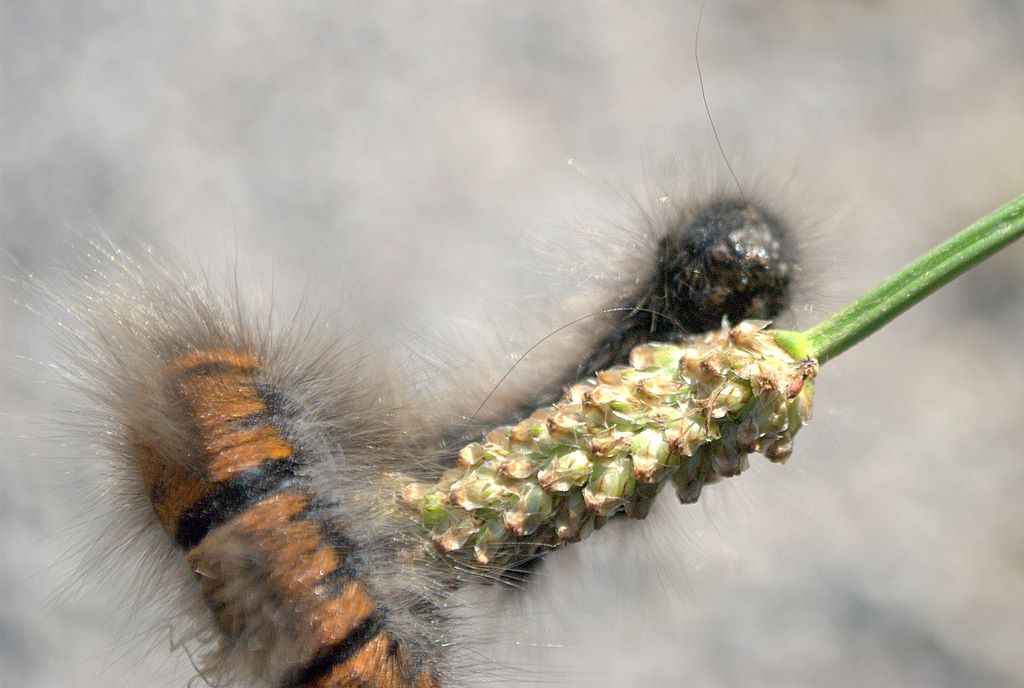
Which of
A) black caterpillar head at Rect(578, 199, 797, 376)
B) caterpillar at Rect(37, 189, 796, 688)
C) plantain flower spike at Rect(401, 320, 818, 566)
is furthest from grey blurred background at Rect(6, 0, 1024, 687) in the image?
plantain flower spike at Rect(401, 320, 818, 566)

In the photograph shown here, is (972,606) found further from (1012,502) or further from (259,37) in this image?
(259,37)

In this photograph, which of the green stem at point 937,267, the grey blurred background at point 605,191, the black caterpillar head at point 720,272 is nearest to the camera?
the green stem at point 937,267

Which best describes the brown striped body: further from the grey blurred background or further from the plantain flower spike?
the grey blurred background

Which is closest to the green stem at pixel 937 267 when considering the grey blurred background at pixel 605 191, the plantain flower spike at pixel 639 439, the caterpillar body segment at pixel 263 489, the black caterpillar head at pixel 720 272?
the plantain flower spike at pixel 639 439

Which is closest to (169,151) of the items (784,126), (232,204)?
(232,204)

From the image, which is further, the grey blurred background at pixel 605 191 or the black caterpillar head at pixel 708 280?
the grey blurred background at pixel 605 191

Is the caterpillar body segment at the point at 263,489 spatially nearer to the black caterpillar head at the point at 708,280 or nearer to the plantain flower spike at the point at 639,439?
the plantain flower spike at the point at 639,439

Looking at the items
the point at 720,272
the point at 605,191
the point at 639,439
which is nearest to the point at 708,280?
the point at 720,272
